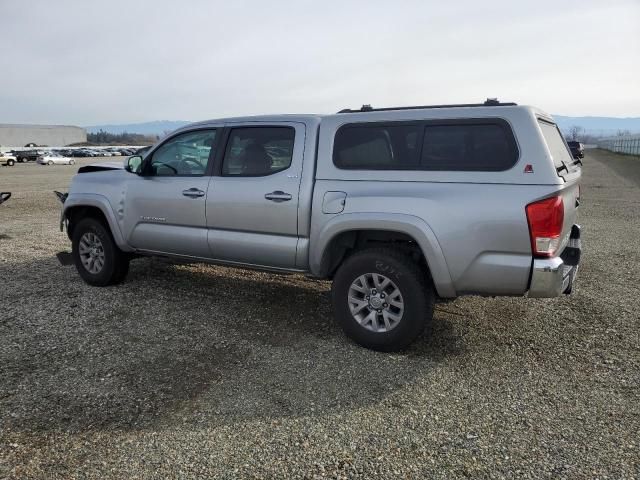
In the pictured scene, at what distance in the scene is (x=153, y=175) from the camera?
5.29 meters

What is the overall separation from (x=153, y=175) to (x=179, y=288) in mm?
1377

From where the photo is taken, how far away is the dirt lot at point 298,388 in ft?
8.99

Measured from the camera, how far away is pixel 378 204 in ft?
12.9

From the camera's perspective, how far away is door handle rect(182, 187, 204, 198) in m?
4.87

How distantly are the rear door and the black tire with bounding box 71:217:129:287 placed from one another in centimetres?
458

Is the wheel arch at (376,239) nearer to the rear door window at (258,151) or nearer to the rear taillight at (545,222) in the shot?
the rear taillight at (545,222)

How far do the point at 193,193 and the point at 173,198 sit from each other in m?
0.29

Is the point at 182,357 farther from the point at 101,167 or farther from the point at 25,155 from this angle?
the point at 25,155

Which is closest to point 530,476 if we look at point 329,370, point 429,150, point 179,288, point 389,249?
point 329,370

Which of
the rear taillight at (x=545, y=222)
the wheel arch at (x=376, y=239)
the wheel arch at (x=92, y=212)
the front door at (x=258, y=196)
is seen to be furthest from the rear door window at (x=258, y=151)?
the rear taillight at (x=545, y=222)

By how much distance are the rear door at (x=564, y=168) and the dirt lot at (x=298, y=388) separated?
45.5 inches

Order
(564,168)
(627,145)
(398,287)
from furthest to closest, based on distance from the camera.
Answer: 1. (627,145)
2. (398,287)
3. (564,168)

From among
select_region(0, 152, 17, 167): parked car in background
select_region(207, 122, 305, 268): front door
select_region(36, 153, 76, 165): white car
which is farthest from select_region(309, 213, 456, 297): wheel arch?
select_region(36, 153, 76, 165): white car

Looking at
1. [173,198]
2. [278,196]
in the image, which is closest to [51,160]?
[173,198]
